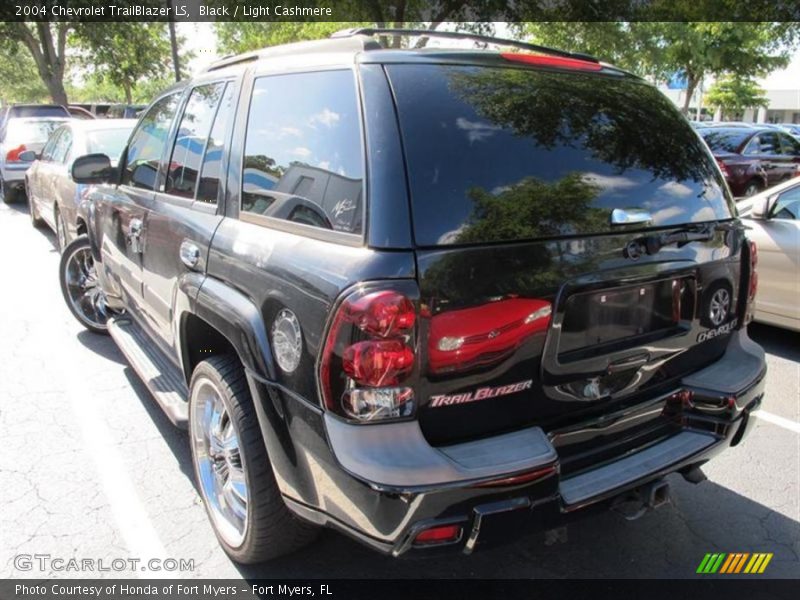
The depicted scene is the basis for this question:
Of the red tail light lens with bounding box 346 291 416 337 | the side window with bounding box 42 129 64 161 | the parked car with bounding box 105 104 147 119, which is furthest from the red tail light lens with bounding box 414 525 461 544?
the parked car with bounding box 105 104 147 119

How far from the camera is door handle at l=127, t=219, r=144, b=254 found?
371cm

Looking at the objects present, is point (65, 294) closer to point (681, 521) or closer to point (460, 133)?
point (460, 133)

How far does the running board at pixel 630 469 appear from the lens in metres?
2.19

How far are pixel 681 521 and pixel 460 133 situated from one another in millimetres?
2211

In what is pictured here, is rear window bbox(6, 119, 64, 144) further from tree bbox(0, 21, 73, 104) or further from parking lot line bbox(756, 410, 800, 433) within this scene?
parking lot line bbox(756, 410, 800, 433)

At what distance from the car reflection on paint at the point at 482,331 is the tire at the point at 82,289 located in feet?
14.2

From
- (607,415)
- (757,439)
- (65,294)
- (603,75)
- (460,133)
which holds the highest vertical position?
(603,75)

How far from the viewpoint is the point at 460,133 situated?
7.16ft

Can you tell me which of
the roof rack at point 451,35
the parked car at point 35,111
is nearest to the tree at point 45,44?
the parked car at point 35,111

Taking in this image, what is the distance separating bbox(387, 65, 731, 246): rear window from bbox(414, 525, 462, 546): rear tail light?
854mm

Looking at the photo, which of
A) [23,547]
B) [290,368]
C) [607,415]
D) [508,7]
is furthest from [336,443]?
[508,7]

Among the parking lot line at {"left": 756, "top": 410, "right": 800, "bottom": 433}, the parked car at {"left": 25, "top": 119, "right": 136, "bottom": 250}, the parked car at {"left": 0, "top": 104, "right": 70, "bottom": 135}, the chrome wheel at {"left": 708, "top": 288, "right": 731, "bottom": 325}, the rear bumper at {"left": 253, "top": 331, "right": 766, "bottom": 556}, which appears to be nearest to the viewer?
the rear bumper at {"left": 253, "top": 331, "right": 766, "bottom": 556}

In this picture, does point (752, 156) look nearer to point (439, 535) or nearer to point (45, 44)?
point (439, 535)

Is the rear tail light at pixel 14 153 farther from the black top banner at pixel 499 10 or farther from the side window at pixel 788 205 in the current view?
the side window at pixel 788 205
